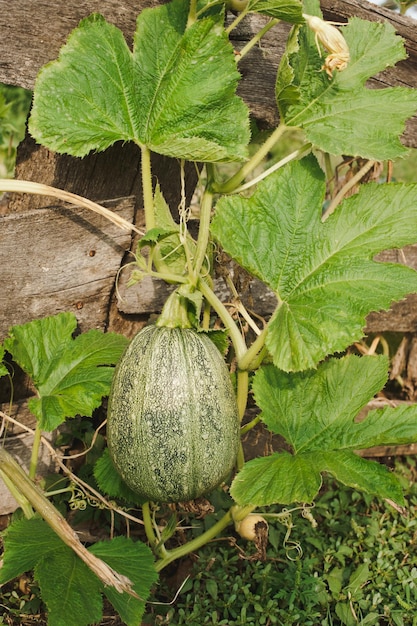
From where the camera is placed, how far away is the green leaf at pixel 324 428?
162cm

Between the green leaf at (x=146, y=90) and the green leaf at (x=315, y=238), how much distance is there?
Answer: 0.15m

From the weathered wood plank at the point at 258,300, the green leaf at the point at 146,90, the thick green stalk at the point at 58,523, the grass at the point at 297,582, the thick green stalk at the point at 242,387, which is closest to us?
the thick green stalk at the point at 58,523

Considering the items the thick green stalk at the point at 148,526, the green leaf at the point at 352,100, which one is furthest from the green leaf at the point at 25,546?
the green leaf at the point at 352,100

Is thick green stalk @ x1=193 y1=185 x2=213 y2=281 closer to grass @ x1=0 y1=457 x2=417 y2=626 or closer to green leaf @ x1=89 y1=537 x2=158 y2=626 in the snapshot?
green leaf @ x1=89 y1=537 x2=158 y2=626

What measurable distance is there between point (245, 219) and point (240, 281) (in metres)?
0.54

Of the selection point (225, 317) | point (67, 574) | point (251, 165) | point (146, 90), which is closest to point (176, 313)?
point (225, 317)

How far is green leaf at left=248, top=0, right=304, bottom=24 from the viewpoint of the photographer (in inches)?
62.1

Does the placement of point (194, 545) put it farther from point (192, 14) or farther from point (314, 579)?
point (192, 14)

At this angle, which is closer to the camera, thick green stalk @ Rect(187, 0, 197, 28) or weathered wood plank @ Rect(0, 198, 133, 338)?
thick green stalk @ Rect(187, 0, 197, 28)

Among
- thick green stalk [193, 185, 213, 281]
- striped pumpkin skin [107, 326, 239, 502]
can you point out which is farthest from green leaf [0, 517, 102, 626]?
thick green stalk [193, 185, 213, 281]

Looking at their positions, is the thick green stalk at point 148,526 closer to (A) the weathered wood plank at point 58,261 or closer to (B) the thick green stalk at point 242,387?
(B) the thick green stalk at point 242,387

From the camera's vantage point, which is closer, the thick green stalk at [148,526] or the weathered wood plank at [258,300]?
the thick green stalk at [148,526]

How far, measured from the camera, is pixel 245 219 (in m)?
1.72

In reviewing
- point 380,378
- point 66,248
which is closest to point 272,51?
point 66,248
